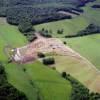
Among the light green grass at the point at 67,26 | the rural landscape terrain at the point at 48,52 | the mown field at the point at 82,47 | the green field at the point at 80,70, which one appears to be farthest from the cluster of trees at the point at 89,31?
the green field at the point at 80,70

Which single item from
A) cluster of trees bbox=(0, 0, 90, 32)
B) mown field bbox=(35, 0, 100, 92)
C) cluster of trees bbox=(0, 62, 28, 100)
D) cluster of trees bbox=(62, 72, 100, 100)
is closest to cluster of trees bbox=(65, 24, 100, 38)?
mown field bbox=(35, 0, 100, 92)

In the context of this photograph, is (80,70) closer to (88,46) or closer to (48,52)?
(48,52)

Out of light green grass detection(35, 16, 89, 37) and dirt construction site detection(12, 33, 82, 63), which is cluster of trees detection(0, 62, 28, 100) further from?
light green grass detection(35, 16, 89, 37)

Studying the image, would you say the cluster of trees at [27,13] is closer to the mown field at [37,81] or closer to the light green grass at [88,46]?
the light green grass at [88,46]

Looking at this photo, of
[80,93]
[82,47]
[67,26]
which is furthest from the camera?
[67,26]

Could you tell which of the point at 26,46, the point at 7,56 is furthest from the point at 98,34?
the point at 7,56

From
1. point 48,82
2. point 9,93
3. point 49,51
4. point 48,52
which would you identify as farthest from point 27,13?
point 9,93

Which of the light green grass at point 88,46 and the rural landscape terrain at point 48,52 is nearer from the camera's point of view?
the rural landscape terrain at point 48,52

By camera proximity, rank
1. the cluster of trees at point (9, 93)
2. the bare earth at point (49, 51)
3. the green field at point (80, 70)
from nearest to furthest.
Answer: the cluster of trees at point (9, 93) → the green field at point (80, 70) → the bare earth at point (49, 51)
